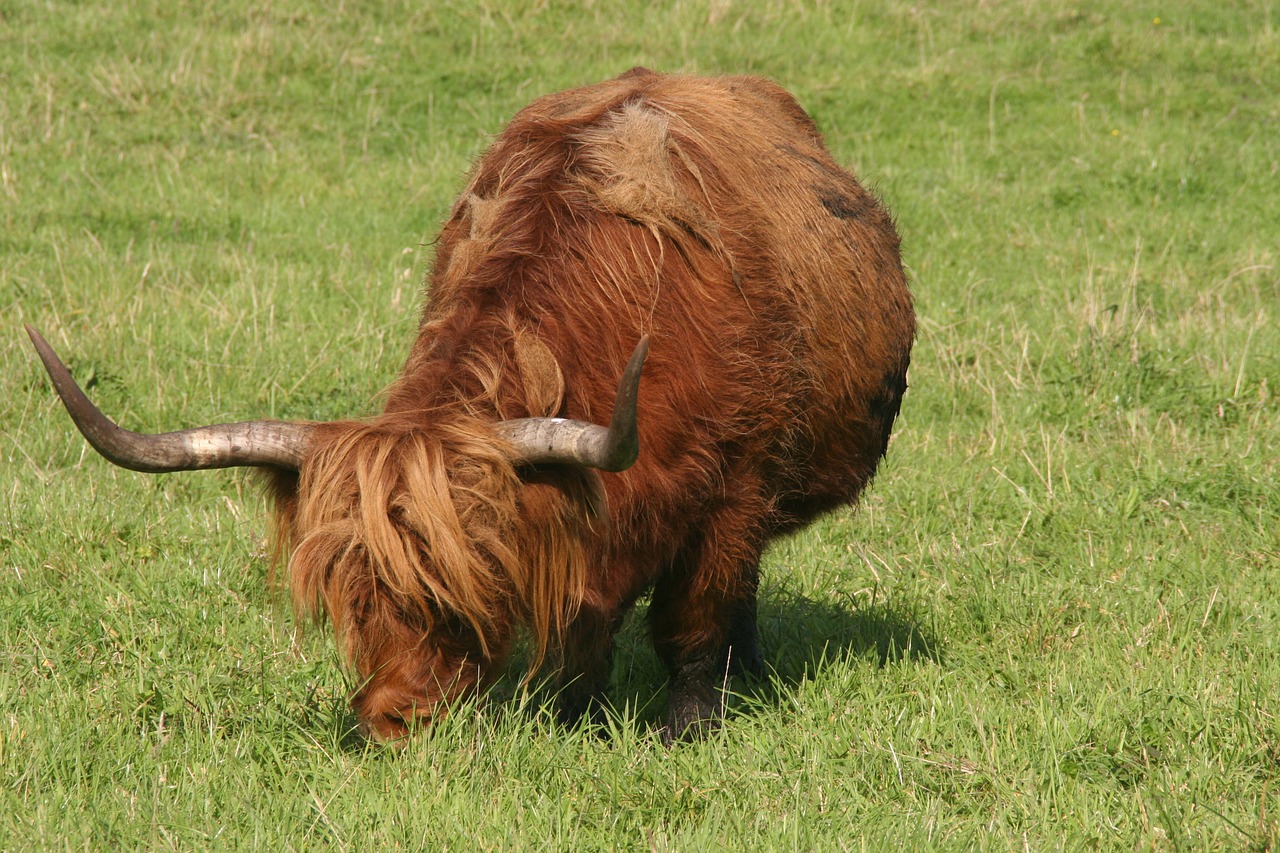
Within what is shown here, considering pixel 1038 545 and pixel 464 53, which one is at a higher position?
pixel 464 53

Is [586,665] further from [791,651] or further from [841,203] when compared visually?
[841,203]

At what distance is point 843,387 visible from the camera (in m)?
4.43

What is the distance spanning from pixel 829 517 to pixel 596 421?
8.00ft

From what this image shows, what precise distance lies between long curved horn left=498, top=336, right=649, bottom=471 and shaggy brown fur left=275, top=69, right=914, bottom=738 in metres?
0.07

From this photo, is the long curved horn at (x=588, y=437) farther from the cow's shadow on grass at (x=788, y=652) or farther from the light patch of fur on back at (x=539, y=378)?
the cow's shadow on grass at (x=788, y=652)

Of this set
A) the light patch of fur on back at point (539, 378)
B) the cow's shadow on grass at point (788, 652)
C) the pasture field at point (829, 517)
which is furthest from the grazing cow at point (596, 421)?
the pasture field at point (829, 517)

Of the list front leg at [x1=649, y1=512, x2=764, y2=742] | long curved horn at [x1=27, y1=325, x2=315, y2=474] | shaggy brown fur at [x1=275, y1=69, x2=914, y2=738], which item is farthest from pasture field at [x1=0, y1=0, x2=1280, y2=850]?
long curved horn at [x1=27, y1=325, x2=315, y2=474]

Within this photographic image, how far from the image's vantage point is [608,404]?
11.5 ft

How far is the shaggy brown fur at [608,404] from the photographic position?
123 inches

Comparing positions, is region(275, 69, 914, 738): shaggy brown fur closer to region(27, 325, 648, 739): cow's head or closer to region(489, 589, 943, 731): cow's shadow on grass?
region(27, 325, 648, 739): cow's head

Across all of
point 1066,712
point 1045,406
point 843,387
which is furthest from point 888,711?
point 1045,406

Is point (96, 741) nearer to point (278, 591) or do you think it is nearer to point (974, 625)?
point (278, 591)

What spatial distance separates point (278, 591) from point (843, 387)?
1948 millimetres

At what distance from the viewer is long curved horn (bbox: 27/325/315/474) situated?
290cm
